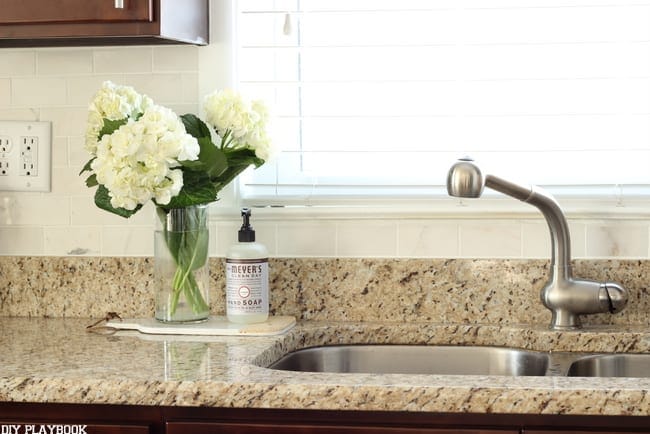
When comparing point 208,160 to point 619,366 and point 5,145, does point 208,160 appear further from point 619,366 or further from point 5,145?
point 619,366

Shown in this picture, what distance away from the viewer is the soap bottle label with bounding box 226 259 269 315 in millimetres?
2111

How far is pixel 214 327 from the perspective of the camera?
2.10m

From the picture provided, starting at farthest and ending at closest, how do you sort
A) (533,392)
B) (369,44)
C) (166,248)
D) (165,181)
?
1. (369,44)
2. (166,248)
3. (165,181)
4. (533,392)

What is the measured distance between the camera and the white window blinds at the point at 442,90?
224 centimetres

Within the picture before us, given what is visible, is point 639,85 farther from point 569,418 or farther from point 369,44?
point 569,418

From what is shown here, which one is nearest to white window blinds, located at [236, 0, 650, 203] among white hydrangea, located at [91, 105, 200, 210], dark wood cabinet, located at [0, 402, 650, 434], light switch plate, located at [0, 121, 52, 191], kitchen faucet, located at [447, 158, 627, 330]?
kitchen faucet, located at [447, 158, 627, 330]

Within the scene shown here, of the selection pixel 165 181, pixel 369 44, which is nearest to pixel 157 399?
pixel 165 181

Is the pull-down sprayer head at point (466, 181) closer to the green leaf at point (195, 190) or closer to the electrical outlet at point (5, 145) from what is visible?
the green leaf at point (195, 190)

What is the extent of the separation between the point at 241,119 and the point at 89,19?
35 centimetres

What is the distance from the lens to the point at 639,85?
2238 mm

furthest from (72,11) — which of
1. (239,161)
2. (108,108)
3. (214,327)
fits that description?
(214,327)

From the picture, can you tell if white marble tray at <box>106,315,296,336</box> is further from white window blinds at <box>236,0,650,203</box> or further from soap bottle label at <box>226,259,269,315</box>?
white window blinds at <box>236,0,650,203</box>

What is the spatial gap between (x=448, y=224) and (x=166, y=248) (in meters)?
0.59

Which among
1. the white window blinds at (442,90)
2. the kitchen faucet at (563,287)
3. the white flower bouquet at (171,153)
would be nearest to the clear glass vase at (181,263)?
the white flower bouquet at (171,153)
